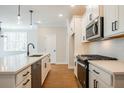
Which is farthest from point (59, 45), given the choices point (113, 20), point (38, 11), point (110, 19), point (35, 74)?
point (113, 20)

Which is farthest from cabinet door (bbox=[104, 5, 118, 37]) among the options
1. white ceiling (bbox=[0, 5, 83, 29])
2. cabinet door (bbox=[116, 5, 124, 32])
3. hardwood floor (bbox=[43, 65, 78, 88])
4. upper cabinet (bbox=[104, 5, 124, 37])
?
white ceiling (bbox=[0, 5, 83, 29])

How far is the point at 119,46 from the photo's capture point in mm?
3012

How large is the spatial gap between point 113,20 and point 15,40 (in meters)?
10.7

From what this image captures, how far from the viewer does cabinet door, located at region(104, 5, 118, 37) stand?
8.19ft

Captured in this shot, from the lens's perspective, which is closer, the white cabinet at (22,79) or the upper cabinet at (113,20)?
the white cabinet at (22,79)

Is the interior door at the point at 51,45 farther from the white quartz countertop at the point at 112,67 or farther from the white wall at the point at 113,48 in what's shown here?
the white quartz countertop at the point at 112,67

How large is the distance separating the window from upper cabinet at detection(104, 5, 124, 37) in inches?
388

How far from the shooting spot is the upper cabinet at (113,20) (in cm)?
226

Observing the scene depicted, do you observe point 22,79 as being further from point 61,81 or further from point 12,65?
point 61,81

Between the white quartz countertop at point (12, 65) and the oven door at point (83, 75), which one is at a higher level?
the white quartz countertop at point (12, 65)

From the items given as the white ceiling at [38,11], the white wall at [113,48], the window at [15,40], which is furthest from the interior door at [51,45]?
the white wall at [113,48]

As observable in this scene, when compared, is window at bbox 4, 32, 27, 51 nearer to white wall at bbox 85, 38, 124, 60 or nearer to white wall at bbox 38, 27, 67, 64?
white wall at bbox 38, 27, 67, 64

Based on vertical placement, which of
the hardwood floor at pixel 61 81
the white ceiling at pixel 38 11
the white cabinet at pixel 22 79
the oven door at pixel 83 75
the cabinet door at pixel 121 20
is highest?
the white ceiling at pixel 38 11
